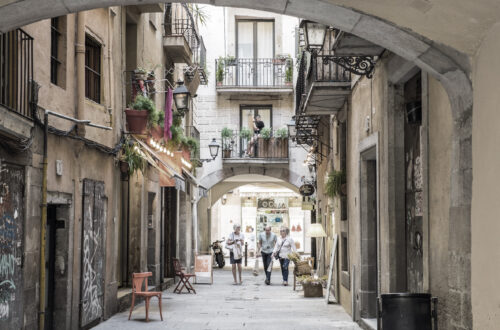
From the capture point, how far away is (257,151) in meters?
29.8

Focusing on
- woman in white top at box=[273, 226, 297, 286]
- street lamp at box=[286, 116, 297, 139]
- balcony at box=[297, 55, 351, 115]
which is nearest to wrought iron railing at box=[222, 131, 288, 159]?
street lamp at box=[286, 116, 297, 139]

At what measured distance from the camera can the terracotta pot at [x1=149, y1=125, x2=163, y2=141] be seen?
54.5ft

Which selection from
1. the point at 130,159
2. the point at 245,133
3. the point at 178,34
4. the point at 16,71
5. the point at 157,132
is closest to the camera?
the point at 16,71

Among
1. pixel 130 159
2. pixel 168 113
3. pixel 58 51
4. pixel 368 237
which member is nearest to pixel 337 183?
pixel 368 237

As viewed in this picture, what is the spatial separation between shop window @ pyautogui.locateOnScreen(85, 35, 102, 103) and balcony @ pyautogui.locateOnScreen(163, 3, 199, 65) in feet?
21.8

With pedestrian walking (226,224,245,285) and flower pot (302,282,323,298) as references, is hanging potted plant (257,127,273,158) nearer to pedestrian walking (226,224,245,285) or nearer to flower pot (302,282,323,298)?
pedestrian walking (226,224,245,285)

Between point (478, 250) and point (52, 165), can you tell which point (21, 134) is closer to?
point (52, 165)

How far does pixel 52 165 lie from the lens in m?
10.2

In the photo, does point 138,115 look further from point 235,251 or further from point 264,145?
point 264,145

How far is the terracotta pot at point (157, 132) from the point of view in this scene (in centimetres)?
1662

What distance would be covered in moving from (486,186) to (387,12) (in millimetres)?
1457

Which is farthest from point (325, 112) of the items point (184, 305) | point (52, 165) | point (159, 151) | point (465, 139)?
point (465, 139)

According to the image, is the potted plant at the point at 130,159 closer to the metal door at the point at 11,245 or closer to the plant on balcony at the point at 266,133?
the metal door at the point at 11,245

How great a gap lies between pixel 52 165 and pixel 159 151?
6.34m
